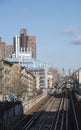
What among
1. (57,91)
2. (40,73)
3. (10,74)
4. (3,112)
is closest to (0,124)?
(3,112)

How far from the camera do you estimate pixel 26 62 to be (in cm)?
17812

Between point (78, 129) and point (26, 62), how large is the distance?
473 ft

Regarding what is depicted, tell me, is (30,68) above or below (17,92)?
above

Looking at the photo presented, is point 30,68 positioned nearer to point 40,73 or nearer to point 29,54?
point 40,73

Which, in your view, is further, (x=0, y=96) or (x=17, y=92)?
(x=17, y=92)

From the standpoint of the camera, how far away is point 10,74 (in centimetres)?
8225

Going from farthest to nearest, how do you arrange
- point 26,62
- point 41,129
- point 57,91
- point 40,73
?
point 26,62 < point 40,73 < point 57,91 < point 41,129

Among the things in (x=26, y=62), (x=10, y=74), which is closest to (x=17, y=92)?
(x=10, y=74)

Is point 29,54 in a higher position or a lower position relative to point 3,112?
higher

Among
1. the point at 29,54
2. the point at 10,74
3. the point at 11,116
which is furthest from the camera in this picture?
the point at 29,54

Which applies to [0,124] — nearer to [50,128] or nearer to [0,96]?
[50,128]

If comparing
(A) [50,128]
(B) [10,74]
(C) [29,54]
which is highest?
(C) [29,54]

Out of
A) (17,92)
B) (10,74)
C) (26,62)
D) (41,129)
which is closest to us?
(41,129)

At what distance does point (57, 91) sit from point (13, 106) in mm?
99272
